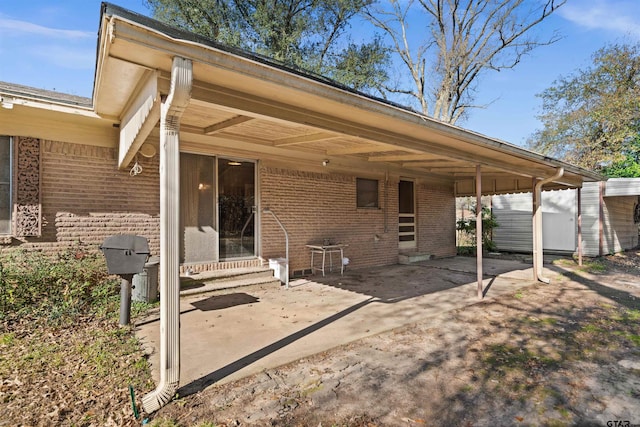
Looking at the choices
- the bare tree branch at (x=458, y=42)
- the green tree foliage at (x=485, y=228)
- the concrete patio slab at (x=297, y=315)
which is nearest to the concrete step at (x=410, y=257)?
the concrete patio slab at (x=297, y=315)

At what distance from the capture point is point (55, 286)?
4746mm

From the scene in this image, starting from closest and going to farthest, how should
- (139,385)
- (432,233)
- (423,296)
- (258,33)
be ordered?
(139,385), (423,296), (432,233), (258,33)

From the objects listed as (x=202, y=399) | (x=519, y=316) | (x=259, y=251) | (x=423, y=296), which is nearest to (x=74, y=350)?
(x=202, y=399)

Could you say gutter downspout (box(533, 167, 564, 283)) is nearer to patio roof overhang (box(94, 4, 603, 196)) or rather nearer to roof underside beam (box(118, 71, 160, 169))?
patio roof overhang (box(94, 4, 603, 196))

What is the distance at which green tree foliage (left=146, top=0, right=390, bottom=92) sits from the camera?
1431 cm

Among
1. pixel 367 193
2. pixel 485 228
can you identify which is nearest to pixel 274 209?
pixel 367 193

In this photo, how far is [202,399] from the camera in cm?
259

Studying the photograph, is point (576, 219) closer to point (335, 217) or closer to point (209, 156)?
point (335, 217)

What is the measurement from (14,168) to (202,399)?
4.57 metres

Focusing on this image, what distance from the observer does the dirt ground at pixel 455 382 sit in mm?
2408

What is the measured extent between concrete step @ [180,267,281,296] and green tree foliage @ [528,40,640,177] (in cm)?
1776

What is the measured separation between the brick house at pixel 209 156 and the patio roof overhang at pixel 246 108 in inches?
0.6

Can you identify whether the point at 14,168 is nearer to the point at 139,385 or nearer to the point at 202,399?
the point at 139,385

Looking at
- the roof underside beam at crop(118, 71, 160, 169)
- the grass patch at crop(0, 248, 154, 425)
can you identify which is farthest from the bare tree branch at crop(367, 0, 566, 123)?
the grass patch at crop(0, 248, 154, 425)
